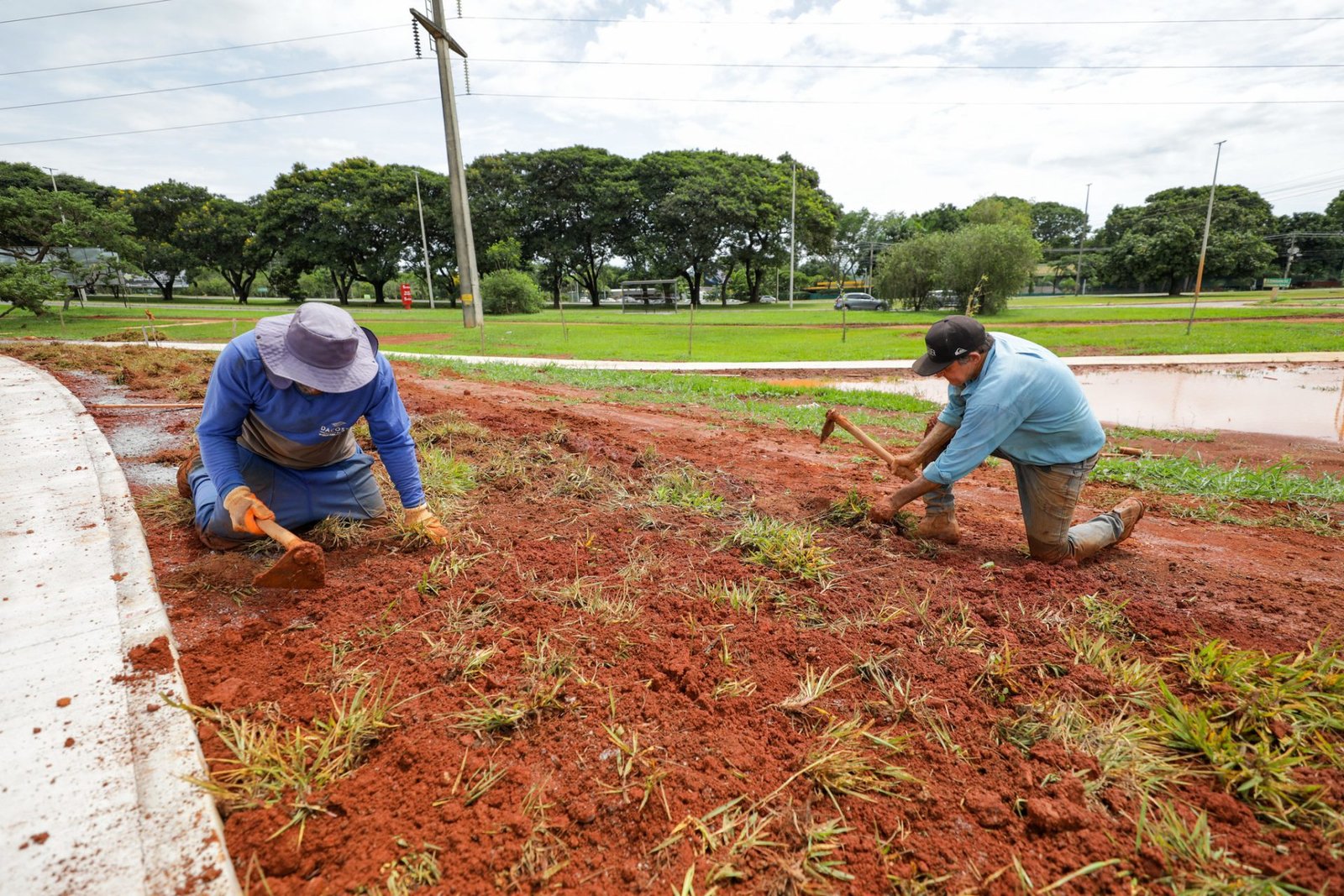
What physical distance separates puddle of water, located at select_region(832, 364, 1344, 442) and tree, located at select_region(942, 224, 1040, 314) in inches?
696

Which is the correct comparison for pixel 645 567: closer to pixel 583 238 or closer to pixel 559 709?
pixel 559 709

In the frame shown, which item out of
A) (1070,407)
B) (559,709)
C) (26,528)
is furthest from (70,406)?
(1070,407)

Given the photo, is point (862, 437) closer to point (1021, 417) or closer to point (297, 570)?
point (1021, 417)

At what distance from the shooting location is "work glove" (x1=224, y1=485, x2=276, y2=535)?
8.32 feet

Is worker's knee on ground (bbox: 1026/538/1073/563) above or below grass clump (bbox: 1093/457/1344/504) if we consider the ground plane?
above

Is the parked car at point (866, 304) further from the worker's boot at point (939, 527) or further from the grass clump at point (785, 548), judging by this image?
the grass clump at point (785, 548)

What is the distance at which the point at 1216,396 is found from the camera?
9445 millimetres

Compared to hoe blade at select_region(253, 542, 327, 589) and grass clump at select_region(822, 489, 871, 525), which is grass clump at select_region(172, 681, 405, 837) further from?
grass clump at select_region(822, 489, 871, 525)

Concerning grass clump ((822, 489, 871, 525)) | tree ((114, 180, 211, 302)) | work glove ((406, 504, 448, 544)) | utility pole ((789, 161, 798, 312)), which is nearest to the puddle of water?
grass clump ((822, 489, 871, 525))

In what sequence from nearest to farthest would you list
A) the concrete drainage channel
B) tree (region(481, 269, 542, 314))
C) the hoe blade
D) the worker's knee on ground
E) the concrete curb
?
the concrete drainage channel < the hoe blade < the worker's knee on ground < the concrete curb < tree (region(481, 269, 542, 314))

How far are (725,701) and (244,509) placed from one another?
6.99 ft

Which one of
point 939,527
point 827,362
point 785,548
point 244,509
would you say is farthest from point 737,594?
point 827,362

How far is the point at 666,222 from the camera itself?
124 feet

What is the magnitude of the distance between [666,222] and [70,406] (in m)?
35.6
